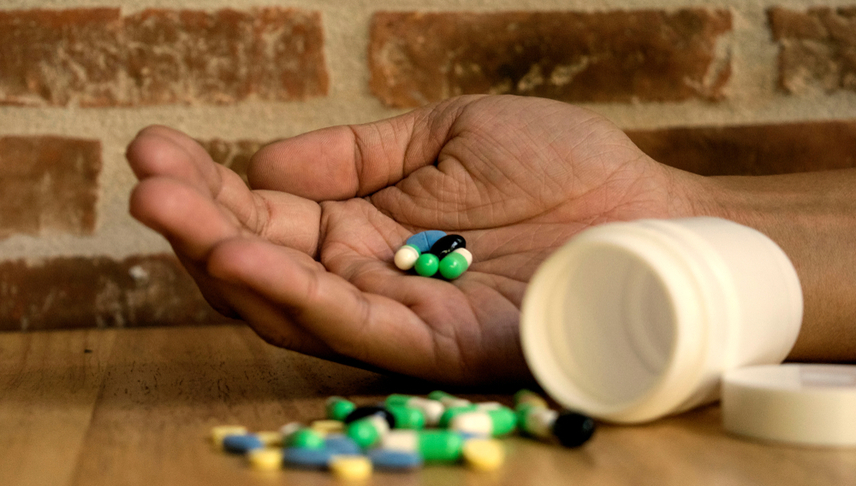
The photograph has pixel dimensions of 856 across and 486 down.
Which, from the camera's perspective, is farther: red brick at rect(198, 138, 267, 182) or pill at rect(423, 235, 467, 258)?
red brick at rect(198, 138, 267, 182)

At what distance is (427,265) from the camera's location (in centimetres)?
85

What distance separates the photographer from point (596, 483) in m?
0.51

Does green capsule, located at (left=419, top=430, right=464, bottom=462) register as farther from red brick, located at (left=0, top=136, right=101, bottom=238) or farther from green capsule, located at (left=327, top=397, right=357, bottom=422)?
red brick, located at (left=0, top=136, right=101, bottom=238)

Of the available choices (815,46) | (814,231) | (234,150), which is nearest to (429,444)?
(814,231)

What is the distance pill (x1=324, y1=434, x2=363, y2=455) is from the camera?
1.82 feet

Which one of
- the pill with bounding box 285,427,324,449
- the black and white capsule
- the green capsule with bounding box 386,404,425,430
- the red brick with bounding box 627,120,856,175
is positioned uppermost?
the red brick with bounding box 627,120,856,175

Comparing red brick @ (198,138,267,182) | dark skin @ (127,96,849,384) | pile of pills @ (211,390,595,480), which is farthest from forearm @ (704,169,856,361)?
red brick @ (198,138,267,182)

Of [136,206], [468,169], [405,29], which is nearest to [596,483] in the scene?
[136,206]

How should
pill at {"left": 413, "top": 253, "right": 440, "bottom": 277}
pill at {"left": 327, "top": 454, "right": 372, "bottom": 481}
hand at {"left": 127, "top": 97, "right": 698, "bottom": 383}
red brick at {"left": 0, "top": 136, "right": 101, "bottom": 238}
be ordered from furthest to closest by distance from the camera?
1. red brick at {"left": 0, "top": 136, "right": 101, "bottom": 238}
2. pill at {"left": 413, "top": 253, "right": 440, "bottom": 277}
3. hand at {"left": 127, "top": 97, "right": 698, "bottom": 383}
4. pill at {"left": 327, "top": 454, "right": 372, "bottom": 481}

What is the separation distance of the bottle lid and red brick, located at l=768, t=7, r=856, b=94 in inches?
33.3

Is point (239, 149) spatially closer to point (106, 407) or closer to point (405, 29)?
point (405, 29)

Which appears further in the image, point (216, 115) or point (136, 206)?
point (216, 115)

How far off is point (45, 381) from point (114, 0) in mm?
690

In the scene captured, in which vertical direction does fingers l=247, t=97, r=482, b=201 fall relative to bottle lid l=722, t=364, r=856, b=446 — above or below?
above
